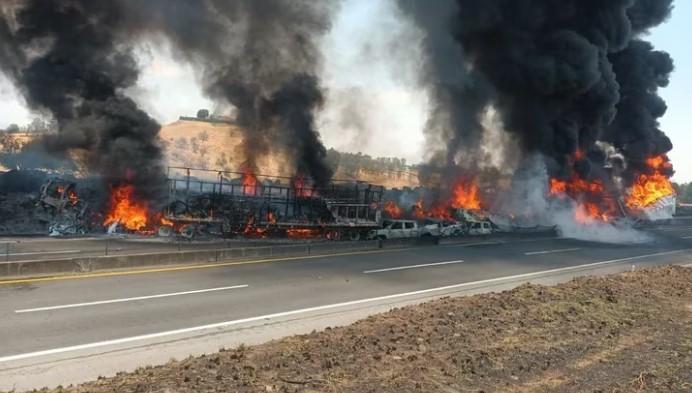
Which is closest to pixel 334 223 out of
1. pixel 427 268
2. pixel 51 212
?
pixel 427 268

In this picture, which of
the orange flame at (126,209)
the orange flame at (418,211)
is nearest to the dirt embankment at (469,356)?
the orange flame at (126,209)

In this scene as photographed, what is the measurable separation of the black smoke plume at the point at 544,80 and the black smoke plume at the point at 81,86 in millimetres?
26930

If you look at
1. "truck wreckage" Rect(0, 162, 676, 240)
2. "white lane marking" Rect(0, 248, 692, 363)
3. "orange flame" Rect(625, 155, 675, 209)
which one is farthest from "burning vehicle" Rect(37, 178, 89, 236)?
"orange flame" Rect(625, 155, 675, 209)

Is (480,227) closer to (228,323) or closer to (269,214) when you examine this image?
(269,214)

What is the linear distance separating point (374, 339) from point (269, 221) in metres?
17.6

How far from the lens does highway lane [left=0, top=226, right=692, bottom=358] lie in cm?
914

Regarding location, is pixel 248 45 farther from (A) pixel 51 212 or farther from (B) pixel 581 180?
(B) pixel 581 180

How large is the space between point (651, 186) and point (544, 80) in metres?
17.7

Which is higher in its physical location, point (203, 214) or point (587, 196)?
point (587, 196)

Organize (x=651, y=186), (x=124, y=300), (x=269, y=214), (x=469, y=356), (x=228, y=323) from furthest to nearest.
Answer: (x=651, y=186) < (x=269, y=214) < (x=124, y=300) < (x=228, y=323) < (x=469, y=356)

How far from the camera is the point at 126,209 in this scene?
25.7m

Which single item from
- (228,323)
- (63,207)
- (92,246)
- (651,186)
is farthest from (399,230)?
(651,186)

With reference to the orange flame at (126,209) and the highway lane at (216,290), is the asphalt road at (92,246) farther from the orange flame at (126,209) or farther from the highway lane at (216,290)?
the highway lane at (216,290)

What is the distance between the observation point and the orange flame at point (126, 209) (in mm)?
25281
